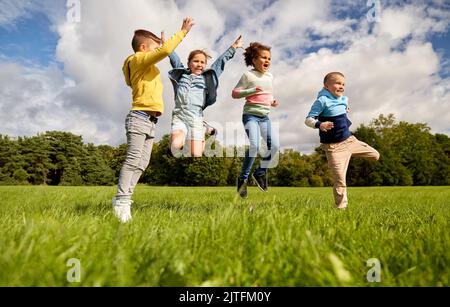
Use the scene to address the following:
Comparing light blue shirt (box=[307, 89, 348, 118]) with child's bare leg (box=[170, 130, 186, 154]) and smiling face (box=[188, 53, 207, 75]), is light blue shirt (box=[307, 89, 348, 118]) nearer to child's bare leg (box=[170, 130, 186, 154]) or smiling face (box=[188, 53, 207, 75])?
smiling face (box=[188, 53, 207, 75])

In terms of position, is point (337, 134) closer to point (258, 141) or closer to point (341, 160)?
point (341, 160)

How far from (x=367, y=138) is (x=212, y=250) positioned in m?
67.8

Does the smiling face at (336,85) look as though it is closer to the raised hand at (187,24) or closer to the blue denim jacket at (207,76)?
the blue denim jacket at (207,76)

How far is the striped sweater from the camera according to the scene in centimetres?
583

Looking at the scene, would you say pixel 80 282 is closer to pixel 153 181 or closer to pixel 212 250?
pixel 212 250

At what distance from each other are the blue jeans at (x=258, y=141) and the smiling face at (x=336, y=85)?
113 cm

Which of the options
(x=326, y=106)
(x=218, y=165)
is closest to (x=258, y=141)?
(x=326, y=106)

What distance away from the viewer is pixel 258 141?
5.70 meters

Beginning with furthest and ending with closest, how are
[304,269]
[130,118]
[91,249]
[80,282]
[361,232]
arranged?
[130,118]
[361,232]
[91,249]
[304,269]
[80,282]

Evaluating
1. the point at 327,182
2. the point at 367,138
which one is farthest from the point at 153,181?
the point at 367,138

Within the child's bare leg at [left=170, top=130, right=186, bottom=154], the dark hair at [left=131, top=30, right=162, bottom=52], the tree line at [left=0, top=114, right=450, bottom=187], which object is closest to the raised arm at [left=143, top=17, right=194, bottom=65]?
the dark hair at [left=131, top=30, right=162, bottom=52]

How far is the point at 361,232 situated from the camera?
2.62m

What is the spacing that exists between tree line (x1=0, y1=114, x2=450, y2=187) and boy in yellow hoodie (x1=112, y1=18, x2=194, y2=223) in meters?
53.9
